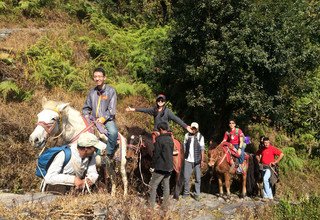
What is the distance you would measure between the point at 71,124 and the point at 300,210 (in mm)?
5641

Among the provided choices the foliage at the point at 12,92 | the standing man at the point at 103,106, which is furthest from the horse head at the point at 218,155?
the foliage at the point at 12,92

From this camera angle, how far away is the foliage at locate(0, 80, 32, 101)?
1164 centimetres

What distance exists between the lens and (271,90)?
48.3 ft

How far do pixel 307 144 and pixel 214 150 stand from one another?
8.33m

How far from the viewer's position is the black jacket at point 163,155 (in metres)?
7.75

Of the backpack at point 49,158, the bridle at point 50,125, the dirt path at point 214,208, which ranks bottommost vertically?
the dirt path at point 214,208

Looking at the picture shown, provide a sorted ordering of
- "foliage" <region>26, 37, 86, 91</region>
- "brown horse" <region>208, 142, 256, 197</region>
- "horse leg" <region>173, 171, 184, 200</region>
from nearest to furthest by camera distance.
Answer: "horse leg" <region>173, 171, 184, 200</region> → "brown horse" <region>208, 142, 256, 197</region> → "foliage" <region>26, 37, 86, 91</region>

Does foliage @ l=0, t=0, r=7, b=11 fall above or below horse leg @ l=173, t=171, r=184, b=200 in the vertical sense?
above

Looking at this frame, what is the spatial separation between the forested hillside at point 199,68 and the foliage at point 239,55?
40 mm

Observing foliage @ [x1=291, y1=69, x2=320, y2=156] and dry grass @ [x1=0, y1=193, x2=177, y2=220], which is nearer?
dry grass @ [x1=0, y1=193, x2=177, y2=220]

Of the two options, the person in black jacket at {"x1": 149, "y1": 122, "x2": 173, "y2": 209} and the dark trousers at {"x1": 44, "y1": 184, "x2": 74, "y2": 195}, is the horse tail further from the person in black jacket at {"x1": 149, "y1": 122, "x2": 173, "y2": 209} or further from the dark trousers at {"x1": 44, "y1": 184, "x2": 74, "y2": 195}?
the dark trousers at {"x1": 44, "y1": 184, "x2": 74, "y2": 195}

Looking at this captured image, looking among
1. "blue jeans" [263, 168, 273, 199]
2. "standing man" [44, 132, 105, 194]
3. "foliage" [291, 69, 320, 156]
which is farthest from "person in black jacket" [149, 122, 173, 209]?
"foliage" [291, 69, 320, 156]

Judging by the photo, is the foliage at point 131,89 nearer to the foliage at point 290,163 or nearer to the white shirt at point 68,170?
the foliage at point 290,163

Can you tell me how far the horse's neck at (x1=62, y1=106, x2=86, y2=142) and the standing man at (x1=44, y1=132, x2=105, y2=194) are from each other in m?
1.23
